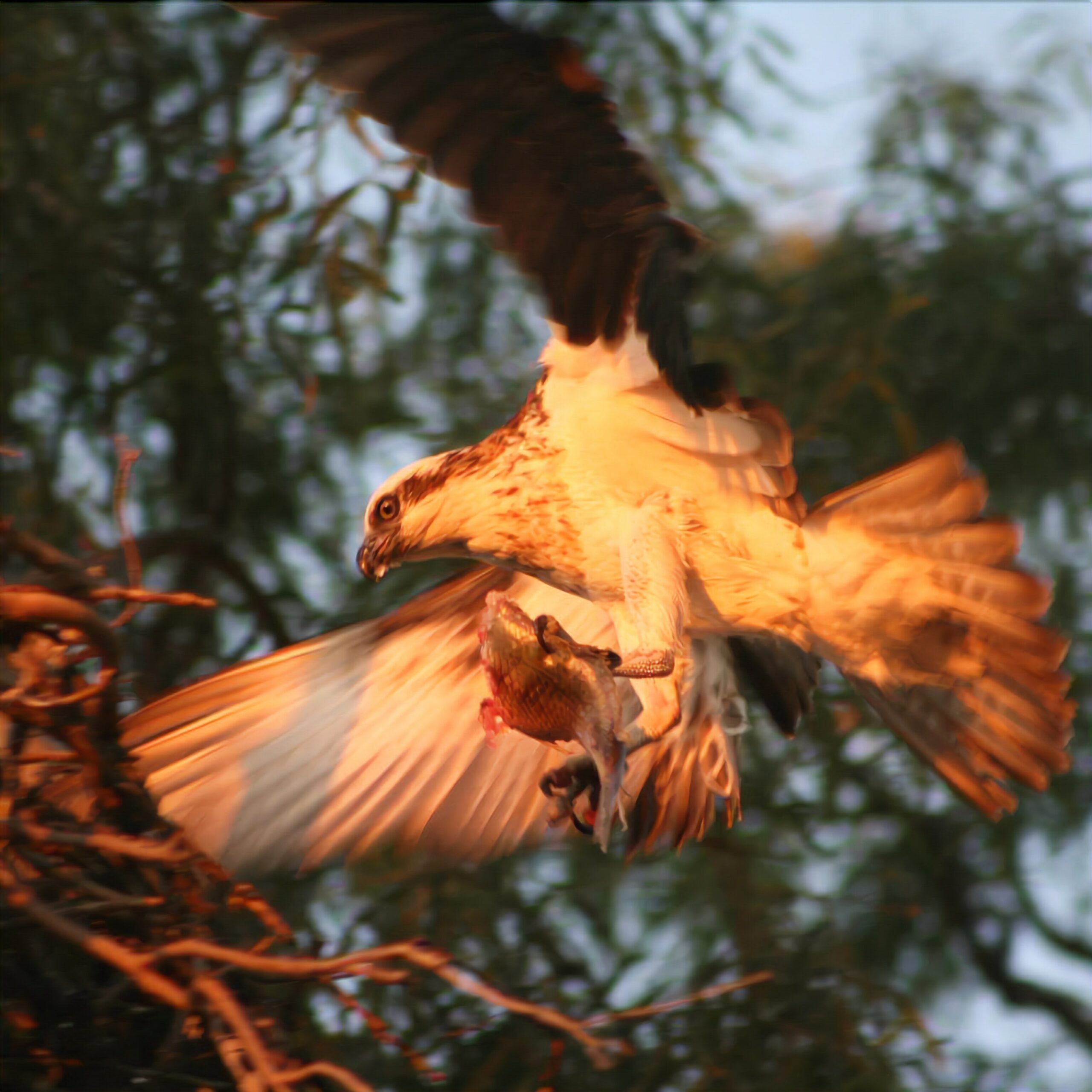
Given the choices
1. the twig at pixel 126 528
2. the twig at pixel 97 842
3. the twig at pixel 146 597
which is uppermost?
the twig at pixel 126 528

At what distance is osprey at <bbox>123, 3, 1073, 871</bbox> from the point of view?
232 cm

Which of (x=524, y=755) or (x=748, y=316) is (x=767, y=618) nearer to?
(x=524, y=755)

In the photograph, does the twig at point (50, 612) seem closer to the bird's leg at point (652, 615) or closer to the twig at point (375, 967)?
the twig at point (375, 967)

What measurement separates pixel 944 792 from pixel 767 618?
128 centimetres

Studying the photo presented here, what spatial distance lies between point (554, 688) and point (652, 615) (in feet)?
1.25

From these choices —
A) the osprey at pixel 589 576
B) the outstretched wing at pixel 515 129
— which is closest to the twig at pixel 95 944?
the osprey at pixel 589 576

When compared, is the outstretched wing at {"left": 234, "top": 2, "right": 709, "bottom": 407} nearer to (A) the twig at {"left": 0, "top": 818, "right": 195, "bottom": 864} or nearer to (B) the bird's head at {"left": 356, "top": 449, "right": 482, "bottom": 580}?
(B) the bird's head at {"left": 356, "top": 449, "right": 482, "bottom": 580}

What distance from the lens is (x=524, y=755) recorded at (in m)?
3.23

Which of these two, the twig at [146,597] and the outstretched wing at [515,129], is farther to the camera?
the outstretched wing at [515,129]

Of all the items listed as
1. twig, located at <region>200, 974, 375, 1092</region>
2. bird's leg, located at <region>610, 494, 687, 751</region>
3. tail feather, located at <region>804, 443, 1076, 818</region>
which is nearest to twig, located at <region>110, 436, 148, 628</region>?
twig, located at <region>200, 974, 375, 1092</region>

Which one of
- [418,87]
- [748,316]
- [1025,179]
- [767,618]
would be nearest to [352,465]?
[748,316]

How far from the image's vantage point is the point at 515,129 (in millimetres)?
2318

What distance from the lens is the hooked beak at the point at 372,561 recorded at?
9.34 ft

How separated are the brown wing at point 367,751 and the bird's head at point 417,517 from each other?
34 cm
